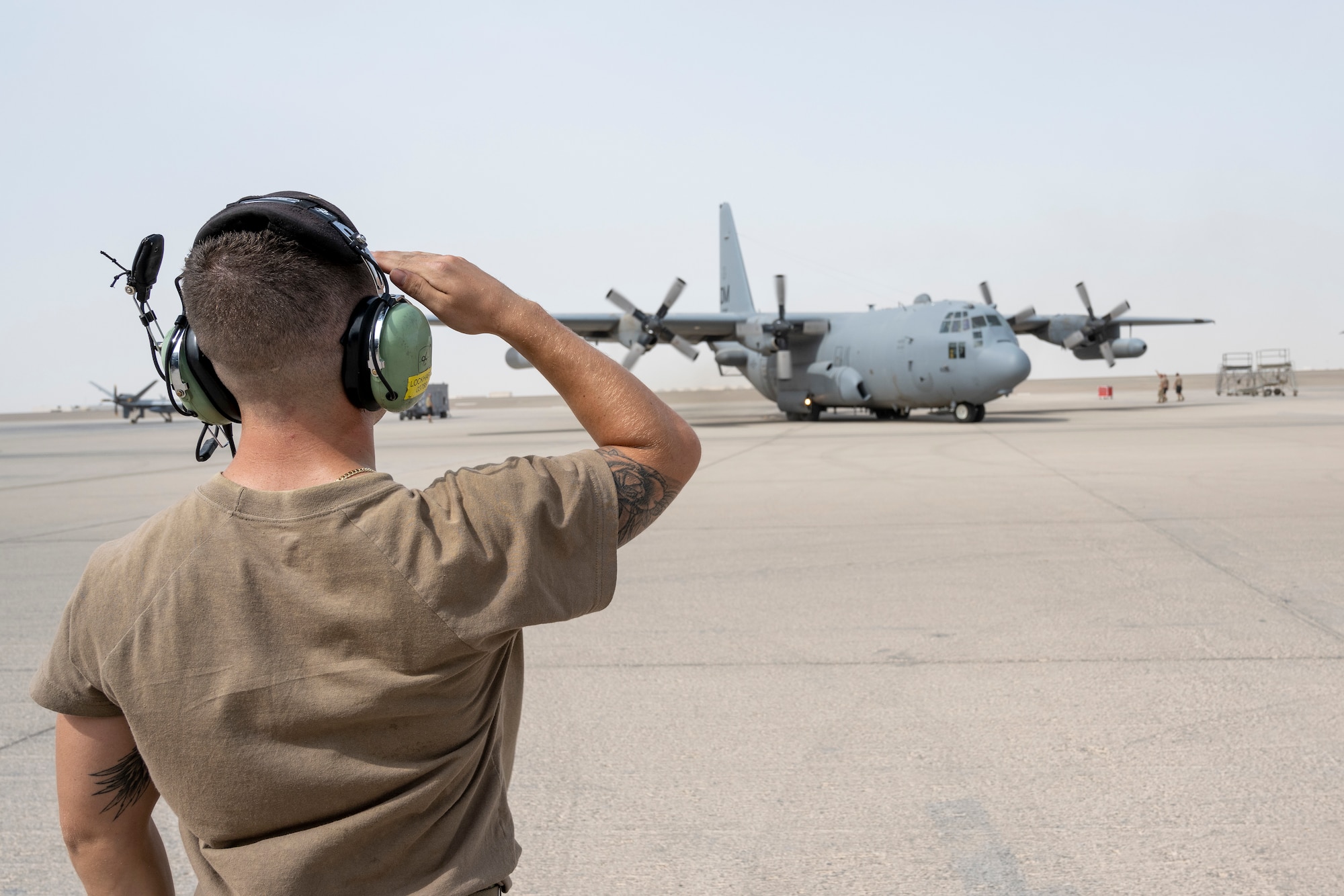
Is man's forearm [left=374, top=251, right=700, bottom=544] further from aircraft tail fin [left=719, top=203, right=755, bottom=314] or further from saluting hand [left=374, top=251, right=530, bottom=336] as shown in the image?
aircraft tail fin [left=719, top=203, right=755, bottom=314]

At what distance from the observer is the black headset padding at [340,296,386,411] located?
1.44m

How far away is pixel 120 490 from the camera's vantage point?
13.4m

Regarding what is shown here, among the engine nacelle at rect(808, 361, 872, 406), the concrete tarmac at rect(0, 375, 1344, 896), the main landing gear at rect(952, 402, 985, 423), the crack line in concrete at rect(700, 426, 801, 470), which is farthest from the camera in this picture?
the engine nacelle at rect(808, 361, 872, 406)

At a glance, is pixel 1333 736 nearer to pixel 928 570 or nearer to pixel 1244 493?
pixel 928 570

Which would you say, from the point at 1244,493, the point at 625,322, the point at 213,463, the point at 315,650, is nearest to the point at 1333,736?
the point at 315,650

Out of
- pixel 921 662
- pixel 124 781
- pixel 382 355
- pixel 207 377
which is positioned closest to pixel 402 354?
pixel 382 355

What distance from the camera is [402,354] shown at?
4.79ft

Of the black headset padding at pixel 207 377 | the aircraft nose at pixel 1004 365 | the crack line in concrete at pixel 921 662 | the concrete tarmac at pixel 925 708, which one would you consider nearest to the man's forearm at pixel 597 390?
the black headset padding at pixel 207 377

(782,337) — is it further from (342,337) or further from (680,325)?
(342,337)

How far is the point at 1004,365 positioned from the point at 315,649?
24.2 metres

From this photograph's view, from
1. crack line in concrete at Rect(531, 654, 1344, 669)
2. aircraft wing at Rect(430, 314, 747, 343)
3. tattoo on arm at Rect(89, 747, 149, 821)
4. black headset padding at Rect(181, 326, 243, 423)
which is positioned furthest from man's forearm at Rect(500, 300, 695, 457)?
aircraft wing at Rect(430, 314, 747, 343)

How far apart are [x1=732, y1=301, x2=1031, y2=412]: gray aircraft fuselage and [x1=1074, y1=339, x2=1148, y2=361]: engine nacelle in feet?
27.0

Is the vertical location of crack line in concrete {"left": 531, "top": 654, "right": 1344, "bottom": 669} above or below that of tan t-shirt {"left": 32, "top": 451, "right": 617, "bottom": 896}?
below

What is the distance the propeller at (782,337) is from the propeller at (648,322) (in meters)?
2.53
